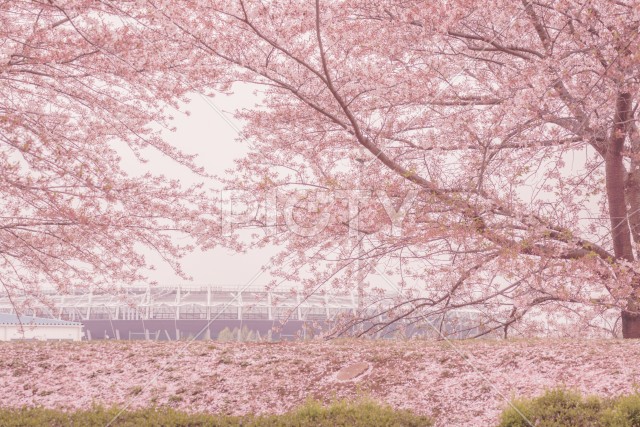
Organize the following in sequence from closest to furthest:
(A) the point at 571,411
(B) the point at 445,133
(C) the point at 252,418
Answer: (A) the point at 571,411
(C) the point at 252,418
(B) the point at 445,133

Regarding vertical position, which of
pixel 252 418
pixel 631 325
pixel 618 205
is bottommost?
pixel 252 418

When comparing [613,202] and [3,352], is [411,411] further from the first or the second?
[3,352]

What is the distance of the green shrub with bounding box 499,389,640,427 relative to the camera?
476 cm

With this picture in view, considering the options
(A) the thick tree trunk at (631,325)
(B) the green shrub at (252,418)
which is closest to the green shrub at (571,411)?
(B) the green shrub at (252,418)

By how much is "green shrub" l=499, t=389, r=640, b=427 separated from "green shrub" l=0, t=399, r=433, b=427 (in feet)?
3.08

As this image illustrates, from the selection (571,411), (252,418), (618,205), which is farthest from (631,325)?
(252,418)

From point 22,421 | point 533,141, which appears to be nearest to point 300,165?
point 533,141

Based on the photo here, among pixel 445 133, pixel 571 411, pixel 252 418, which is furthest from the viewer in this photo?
pixel 445 133

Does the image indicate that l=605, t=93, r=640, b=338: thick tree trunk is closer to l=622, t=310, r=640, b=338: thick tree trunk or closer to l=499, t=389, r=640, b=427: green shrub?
l=622, t=310, r=640, b=338: thick tree trunk

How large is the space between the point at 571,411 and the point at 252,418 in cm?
294

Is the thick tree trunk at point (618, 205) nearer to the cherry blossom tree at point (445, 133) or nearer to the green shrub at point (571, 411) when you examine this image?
the cherry blossom tree at point (445, 133)

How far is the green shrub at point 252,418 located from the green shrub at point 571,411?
939 mm

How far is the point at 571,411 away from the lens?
4.97 metres

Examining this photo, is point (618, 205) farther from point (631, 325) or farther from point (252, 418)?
point (252, 418)
